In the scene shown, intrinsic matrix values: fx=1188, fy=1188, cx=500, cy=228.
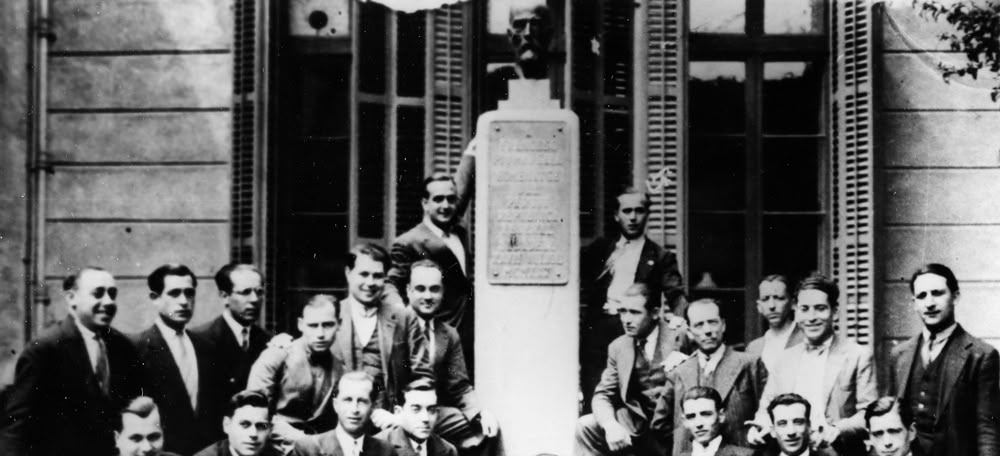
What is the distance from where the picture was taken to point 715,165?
28.8ft

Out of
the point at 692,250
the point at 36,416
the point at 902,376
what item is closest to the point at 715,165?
the point at 692,250

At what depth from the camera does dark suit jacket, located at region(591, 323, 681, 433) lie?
295 inches

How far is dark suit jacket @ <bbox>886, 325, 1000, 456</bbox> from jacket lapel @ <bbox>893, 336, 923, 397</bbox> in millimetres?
215

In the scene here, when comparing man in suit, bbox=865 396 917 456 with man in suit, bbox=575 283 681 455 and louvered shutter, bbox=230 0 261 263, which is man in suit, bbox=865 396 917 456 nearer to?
man in suit, bbox=575 283 681 455

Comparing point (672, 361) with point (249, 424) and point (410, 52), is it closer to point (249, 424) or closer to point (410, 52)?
point (249, 424)

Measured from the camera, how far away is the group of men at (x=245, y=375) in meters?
7.13

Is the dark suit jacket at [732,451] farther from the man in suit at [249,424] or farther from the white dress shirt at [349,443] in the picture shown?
the man in suit at [249,424]

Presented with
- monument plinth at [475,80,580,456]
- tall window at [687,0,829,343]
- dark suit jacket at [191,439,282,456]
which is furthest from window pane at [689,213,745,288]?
dark suit jacket at [191,439,282,456]

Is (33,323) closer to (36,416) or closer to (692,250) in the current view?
(36,416)

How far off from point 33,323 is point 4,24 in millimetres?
2095

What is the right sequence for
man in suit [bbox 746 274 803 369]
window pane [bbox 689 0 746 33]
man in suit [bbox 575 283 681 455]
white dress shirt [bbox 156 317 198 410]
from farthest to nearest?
window pane [bbox 689 0 746 33] < man in suit [bbox 746 274 803 369] < man in suit [bbox 575 283 681 455] < white dress shirt [bbox 156 317 198 410]

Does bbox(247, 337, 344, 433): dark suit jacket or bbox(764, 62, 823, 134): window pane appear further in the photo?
bbox(764, 62, 823, 134): window pane

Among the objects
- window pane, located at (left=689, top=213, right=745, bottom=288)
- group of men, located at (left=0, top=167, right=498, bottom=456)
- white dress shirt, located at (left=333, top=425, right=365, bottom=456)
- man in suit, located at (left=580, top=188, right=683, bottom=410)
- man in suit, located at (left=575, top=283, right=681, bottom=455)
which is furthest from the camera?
window pane, located at (left=689, top=213, right=745, bottom=288)

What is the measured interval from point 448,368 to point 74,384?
2258 millimetres
